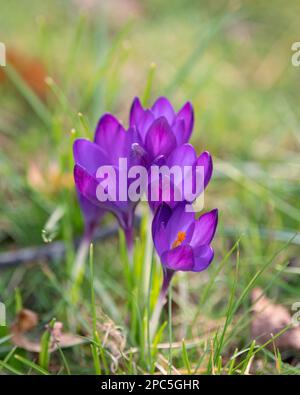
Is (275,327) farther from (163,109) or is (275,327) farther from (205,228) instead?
(163,109)

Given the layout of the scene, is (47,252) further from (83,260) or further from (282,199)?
(282,199)

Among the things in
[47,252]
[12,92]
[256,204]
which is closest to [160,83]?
[12,92]

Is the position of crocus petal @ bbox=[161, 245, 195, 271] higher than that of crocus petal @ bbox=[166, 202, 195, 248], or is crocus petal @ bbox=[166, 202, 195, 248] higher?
crocus petal @ bbox=[166, 202, 195, 248]

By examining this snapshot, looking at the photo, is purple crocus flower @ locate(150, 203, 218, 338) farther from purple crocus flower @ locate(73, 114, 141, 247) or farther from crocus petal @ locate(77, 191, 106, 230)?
crocus petal @ locate(77, 191, 106, 230)

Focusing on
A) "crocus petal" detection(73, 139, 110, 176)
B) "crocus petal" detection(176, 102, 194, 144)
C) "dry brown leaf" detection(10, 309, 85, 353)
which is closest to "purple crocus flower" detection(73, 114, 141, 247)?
"crocus petal" detection(73, 139, 110, 176)

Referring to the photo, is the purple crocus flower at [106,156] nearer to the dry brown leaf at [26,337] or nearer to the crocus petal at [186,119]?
the crocus petal at [186,119]

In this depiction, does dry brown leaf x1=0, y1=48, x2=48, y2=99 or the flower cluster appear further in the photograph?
dry brown leaf x1=0, y1=48, x2=48, y2=99

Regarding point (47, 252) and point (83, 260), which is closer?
point (83, 260)

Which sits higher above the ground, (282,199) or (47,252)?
(282,199)


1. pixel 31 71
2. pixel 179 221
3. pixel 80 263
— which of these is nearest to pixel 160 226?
→ pixel 179 221
